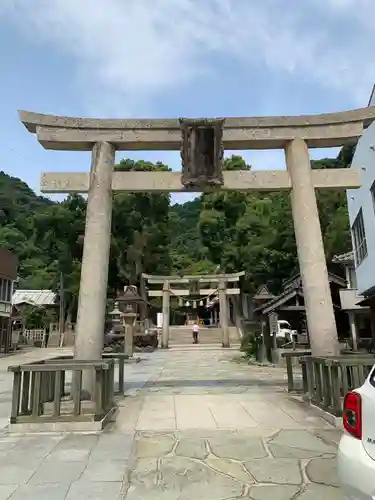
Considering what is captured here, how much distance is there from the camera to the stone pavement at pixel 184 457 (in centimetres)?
350

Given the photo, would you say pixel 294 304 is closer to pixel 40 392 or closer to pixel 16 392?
pixel 40 392

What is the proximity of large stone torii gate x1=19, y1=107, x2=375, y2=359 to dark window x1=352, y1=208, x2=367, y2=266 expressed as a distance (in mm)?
7587

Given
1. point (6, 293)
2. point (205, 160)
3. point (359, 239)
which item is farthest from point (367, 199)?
point (6, 293)

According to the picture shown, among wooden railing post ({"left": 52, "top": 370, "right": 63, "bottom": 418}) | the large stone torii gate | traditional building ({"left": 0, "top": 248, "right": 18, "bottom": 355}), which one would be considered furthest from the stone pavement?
traditional building ({"left": 0, "top": 248, "right": 18, "bottom": 355})

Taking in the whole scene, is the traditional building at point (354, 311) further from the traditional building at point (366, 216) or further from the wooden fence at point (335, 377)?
the wooden fence at point (335, 377)

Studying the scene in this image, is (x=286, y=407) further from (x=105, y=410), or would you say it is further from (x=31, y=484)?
(x=31, y=484)

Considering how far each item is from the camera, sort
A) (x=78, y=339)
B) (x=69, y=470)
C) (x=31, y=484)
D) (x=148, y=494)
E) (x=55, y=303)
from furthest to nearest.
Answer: (x=55, y=303), (x=78, y=339), (x=69, y=470), (x=31, y=484), (x=148, y=494)

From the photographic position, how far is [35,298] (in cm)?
4534

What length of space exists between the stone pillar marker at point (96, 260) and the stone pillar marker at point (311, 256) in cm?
382

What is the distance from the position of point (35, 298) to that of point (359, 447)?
153 ft

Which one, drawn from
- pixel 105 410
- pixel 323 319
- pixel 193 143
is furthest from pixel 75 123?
pixel 323 319

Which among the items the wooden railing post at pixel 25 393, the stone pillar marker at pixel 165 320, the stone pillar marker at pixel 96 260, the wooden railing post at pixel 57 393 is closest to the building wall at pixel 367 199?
the stone pillar marker at pixel 96 260

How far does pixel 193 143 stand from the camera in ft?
28.1

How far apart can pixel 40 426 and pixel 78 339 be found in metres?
2.10
